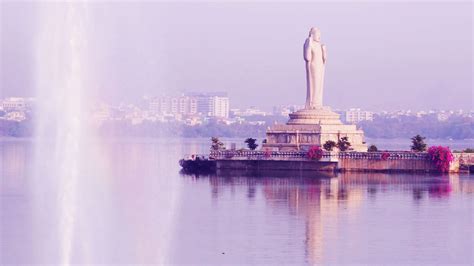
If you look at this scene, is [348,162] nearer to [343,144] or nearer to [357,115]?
[343,144]

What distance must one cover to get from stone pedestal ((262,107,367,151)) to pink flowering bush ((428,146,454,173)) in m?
4.71

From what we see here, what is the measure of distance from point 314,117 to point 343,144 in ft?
7.31

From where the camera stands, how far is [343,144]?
5862 cm

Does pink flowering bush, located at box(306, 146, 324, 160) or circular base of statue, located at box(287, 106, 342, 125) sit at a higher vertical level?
circular base of statue, located at box(287, 106, 342, 125)

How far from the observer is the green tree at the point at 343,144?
5847 cm

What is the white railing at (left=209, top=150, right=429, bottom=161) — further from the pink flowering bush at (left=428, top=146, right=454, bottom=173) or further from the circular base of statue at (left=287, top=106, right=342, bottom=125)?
the circular base of statue at (left=287, top=106, right=342, bottom=125)

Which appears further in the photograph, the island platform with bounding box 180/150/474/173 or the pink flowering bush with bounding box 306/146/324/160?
the island platform with bounding box 180/150/474/173

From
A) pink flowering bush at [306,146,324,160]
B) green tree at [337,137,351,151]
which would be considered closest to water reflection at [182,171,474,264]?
pink flowering bush at [306,146,324,160]

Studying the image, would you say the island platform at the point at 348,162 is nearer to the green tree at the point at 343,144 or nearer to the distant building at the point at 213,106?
the green tree at the point at 343,144

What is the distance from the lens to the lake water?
28.1 metres

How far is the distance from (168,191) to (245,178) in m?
13.0

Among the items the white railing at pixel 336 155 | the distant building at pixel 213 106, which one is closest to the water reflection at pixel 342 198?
the white railing at pixel 336 155

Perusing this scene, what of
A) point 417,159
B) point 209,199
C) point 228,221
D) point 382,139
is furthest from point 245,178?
point 382,139

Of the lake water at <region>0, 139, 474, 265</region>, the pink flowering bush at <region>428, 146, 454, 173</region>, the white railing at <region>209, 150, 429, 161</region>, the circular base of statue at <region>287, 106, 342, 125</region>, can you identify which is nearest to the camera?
the lake water at <region>0, 139, 474, 265</region>
